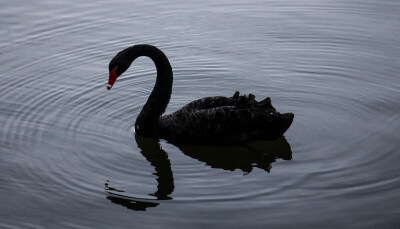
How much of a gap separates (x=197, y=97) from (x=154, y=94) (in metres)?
0.80

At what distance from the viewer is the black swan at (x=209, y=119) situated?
6.16m

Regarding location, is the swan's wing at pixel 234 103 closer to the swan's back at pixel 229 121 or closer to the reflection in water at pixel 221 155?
the swan's back at pixel 229 121

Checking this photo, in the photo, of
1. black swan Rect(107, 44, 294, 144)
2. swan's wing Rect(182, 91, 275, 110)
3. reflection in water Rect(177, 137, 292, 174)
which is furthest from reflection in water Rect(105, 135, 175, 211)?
swan's wing Rect(182, 91, 275, 110)

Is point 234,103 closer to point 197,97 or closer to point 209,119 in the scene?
point 209,119

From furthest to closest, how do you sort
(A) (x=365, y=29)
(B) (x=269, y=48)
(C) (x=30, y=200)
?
(A) (x=365, y=29), (B) (x=269, y=48), (C) (x=30, y=200)

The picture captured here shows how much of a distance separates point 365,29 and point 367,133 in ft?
10.0

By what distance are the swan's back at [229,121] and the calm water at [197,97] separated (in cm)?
13

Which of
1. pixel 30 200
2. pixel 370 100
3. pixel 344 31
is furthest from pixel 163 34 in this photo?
pixel 30 200

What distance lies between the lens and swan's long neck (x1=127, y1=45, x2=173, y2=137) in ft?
21.1

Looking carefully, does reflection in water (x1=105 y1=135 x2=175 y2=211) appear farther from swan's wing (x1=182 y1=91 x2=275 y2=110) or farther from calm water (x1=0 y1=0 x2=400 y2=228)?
swan's wing (x1=182 y1=91 x2=275 y2=110)

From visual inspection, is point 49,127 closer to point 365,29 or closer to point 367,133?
point 367,133

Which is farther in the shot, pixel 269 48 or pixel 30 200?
pixel 269 48

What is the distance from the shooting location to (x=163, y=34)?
893 centimetres

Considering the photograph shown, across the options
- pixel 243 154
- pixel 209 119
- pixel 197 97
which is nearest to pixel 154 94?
pixel 209 119
